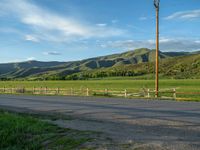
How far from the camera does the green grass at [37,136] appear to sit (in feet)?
31.2

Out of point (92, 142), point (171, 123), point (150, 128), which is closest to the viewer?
point (92, 142)

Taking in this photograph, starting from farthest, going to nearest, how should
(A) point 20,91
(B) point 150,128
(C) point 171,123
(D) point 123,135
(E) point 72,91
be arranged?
(A) point 20,91 < (E) point 72,91 < (C) point 171,123 < (B) point 150,128 < (D) point 123,135

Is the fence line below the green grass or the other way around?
the other way around

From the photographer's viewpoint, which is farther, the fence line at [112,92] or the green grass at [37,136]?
the fence line at [112,92]

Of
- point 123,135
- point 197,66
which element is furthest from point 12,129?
point 197,66

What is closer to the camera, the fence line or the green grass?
the green grass

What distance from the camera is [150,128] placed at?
1089 centimetres

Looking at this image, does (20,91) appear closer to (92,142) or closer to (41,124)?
(41,124)

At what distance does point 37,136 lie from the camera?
10727 mm

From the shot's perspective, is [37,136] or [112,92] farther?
[112,92]

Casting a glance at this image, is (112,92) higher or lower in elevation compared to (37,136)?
higher

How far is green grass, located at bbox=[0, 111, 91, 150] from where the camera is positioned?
9513 millimetres

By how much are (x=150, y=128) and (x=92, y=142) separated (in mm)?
2736

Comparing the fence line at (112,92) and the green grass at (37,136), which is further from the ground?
the fence line at (112,92)
